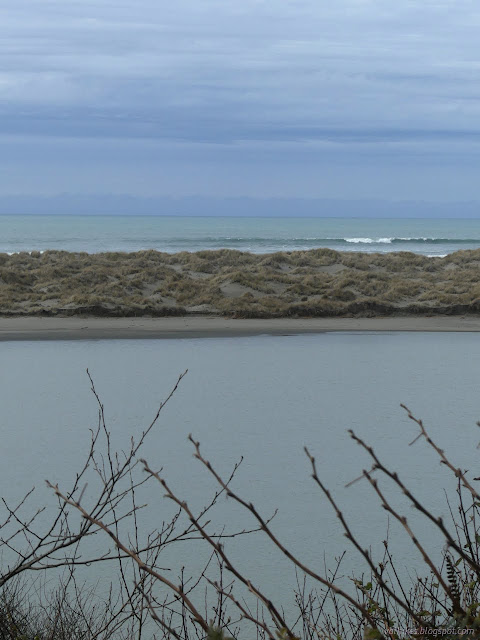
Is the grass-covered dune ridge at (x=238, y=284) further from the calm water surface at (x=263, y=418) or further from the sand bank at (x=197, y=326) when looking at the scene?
the calm water surface at (x=263, y=418)

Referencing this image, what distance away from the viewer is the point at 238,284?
22016 mm

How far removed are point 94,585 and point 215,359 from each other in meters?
8.18

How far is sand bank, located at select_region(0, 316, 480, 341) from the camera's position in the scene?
1599 cm

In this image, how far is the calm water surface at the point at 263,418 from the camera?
18.7 feet

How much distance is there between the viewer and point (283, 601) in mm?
4355

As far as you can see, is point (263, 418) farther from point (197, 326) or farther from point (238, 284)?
point (238, 284)

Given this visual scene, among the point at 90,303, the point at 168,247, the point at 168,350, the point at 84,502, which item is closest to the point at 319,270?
the point at 90,303

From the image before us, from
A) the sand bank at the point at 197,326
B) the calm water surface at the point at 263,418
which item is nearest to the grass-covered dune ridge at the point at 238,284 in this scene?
the sand bank at the point at 197,326

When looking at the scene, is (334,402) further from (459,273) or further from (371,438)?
(459,273)

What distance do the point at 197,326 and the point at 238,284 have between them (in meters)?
4.83

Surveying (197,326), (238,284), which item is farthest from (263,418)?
(238,284)

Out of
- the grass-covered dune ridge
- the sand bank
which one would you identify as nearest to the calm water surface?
the sand bank

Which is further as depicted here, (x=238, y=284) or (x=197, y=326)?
(x=238, y=284)

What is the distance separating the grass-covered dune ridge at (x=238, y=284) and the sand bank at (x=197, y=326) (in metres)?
0.61
